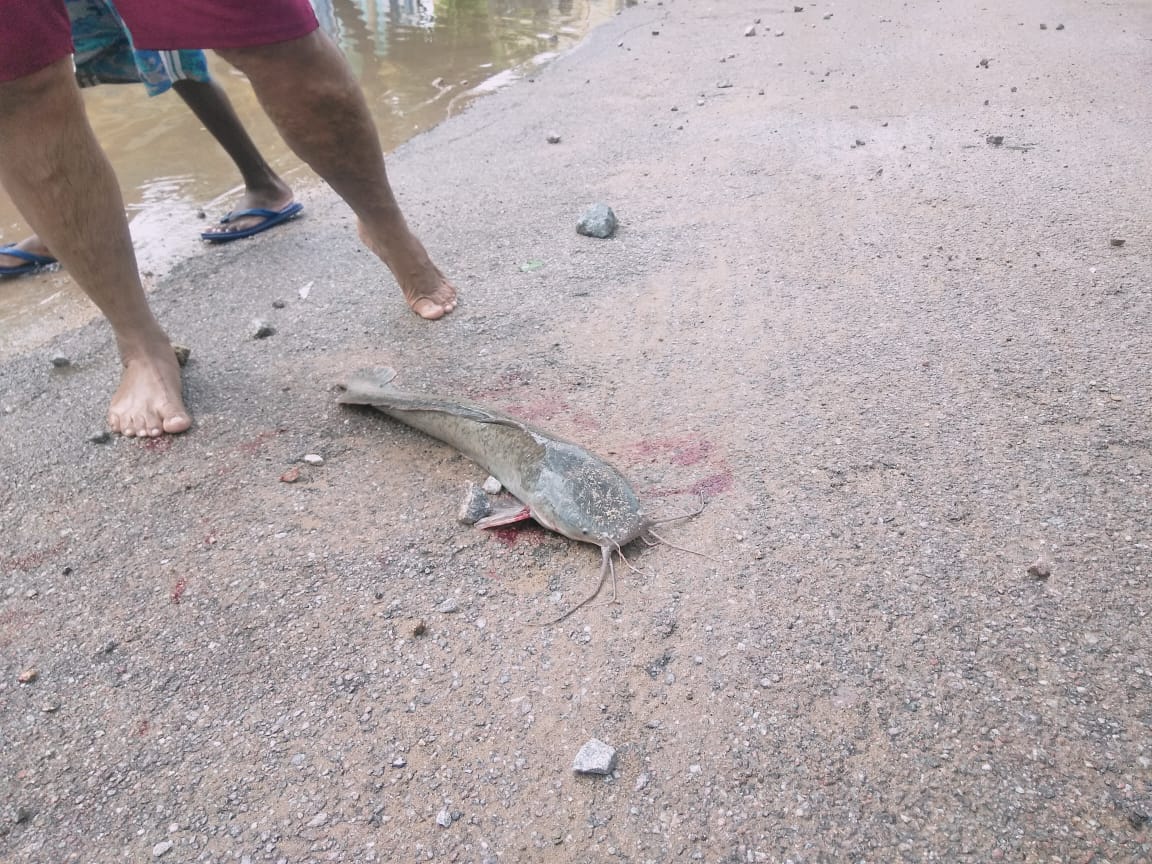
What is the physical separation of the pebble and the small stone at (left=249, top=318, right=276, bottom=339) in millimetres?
2203

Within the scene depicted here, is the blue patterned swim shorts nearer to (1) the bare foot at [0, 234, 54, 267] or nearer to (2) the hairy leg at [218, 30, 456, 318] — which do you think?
(1) the bare foot at [0, 234, 54, 267]

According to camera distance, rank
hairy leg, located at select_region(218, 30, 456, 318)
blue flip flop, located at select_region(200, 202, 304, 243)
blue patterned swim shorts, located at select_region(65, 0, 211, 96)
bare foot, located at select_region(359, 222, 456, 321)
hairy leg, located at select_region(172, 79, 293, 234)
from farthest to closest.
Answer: blue flip flop, located at select_region(200, 202, 304, 243) → hairy leg, located at select_region(172, 79, 293, 234) → blue patterned swim shorts, located at select_region(65, 0, 211, 96) → bare foot, located at select_region(359, 222, 456, 321) → hairy leg, located at select_region(218, 30, 456, 318)

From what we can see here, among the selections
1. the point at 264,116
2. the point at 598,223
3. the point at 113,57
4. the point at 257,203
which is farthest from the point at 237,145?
the point at 264,116

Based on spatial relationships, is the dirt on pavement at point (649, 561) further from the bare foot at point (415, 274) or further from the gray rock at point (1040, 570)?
the bare foot at point (415, 274)

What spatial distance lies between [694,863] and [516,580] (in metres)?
0.75

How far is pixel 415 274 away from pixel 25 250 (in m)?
2.26

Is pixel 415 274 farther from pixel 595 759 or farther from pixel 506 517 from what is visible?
pixel 595 759

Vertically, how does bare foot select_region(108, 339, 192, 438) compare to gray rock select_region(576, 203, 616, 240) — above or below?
above

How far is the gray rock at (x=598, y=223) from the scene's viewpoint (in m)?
3.46

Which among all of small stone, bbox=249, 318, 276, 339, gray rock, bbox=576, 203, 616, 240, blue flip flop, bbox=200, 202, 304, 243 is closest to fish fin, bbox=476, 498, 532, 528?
small stone, bbox=249, 318, 276, 339

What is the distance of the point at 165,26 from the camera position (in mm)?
2121

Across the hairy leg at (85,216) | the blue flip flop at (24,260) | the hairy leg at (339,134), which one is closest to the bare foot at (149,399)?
the hairy leg at (85,216)

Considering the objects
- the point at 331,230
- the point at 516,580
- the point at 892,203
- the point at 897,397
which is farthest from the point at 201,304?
the point at 892,203

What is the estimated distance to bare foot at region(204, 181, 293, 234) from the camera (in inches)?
156
